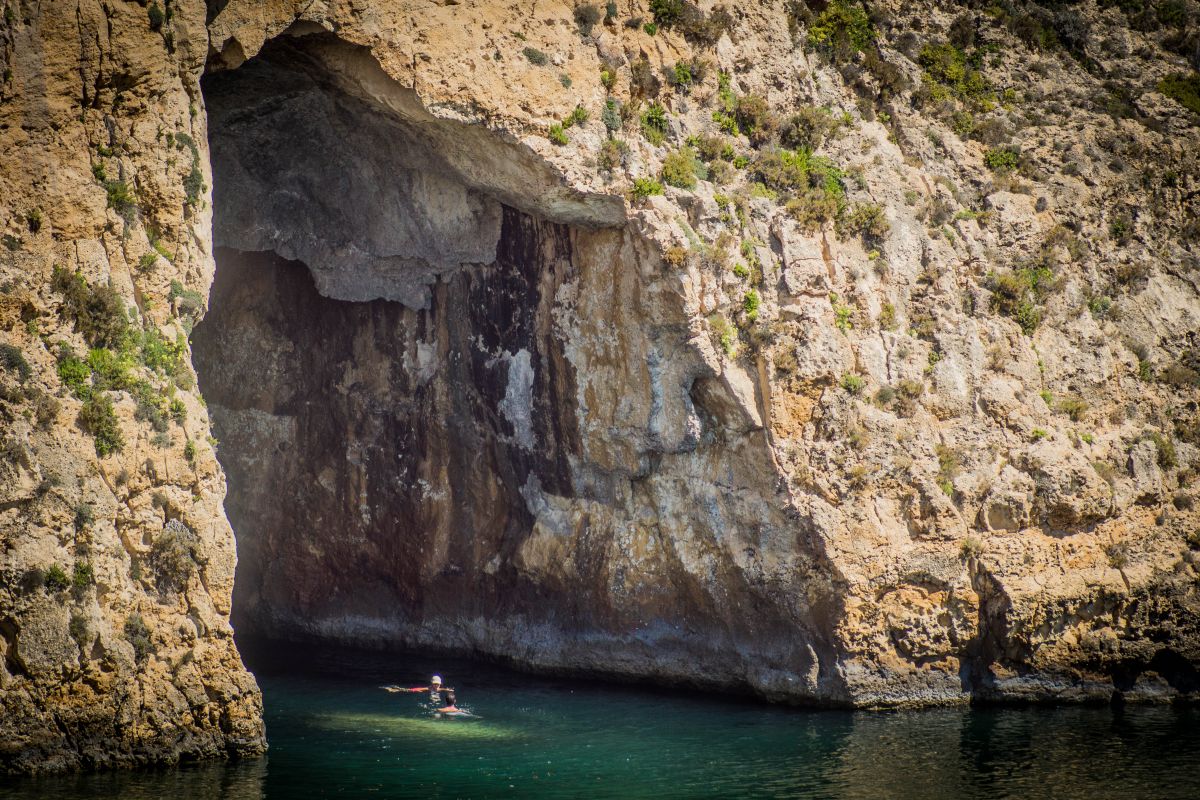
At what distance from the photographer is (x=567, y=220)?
30609mm

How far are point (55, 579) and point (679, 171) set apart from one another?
16308mm

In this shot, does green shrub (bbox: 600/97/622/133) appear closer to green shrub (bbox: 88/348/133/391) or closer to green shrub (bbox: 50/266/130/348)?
green shrub (bbox: 50/266/130/348)

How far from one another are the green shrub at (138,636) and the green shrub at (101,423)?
2.95 m

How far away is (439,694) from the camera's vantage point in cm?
3033

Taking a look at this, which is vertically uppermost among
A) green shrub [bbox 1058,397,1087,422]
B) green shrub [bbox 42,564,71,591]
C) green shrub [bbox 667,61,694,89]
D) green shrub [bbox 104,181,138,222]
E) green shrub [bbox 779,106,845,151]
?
green shrub [bbox 667,61,694,89]

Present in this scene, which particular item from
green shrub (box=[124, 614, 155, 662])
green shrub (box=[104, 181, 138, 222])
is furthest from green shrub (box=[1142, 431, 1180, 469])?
green shrub (box=[104, 181, 138, 222])

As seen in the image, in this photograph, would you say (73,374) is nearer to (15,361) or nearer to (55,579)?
(15,361)

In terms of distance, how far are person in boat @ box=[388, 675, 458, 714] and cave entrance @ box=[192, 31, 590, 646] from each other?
425 cm

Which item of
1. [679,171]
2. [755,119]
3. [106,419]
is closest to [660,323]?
[679,171]

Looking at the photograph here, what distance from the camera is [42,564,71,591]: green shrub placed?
20812mm

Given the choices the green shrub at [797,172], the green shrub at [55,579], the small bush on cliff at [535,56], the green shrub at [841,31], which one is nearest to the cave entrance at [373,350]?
the small bush on cliff at [535,56]

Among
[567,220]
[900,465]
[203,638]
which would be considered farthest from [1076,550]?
[203,638]

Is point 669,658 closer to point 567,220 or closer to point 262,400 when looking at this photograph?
point 567,220

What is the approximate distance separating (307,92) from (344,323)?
26.3 ft
